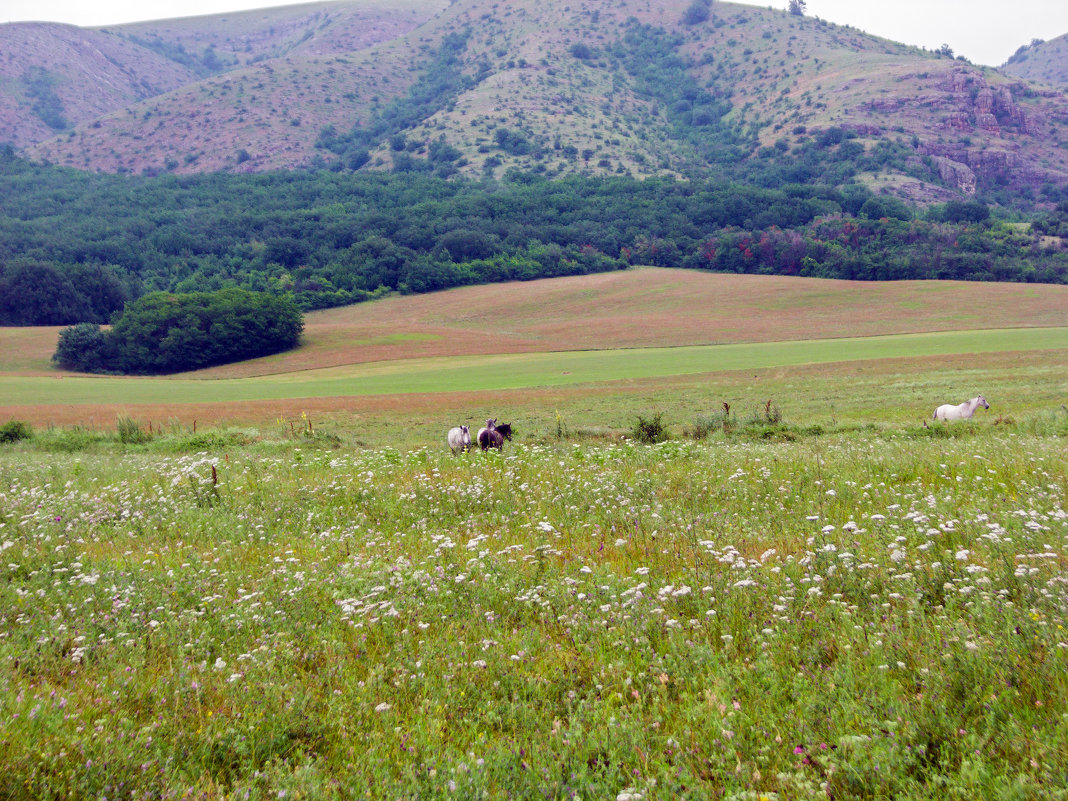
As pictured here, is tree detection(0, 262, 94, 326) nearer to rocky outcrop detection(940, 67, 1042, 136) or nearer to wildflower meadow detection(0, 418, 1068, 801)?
wildflower meadow detection(0, 418, 1068, 801)

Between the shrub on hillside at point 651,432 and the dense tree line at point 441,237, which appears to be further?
the dense tree line at point 441,237

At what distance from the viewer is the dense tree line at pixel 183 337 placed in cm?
7762

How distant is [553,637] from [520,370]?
166 ft

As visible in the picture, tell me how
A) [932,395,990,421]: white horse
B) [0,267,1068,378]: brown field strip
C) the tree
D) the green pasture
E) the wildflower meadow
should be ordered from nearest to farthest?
the wildflower meadow
[932,395,990,421]: white horse
the green pasture
[0,267,1068,378]: brown field strip
the tree

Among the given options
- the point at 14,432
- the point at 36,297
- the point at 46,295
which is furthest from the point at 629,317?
the point at 36,297

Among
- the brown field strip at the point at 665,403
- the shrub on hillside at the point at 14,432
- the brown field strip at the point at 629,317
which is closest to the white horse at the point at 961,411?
the brown field strip at the point at 665,403

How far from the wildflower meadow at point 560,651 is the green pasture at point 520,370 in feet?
124

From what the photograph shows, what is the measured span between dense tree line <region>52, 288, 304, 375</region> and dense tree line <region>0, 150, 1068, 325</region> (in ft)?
83.4

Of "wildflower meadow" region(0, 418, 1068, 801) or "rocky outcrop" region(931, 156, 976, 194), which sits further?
"rocky outcrop" region(931, 156, 976, 194)

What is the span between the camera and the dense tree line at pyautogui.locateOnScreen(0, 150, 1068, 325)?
4146 inches

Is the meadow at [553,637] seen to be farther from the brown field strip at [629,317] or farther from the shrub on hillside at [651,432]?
the brown field strip at [629,317]

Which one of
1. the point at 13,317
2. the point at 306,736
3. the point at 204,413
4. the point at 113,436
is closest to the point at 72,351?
the point at 13,317

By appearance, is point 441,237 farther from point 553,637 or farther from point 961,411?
point 553,637

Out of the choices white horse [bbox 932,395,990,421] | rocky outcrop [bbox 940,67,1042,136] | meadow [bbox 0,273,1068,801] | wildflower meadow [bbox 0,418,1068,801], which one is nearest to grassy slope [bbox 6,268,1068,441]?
white horse [bbox 932,395,990,421]
